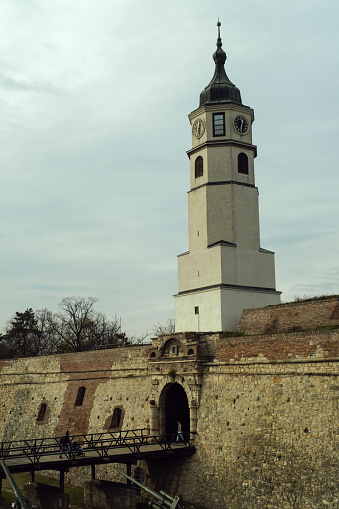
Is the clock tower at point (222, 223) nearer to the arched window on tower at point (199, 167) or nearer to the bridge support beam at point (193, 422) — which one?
the arched window on tower at point (199, 167)

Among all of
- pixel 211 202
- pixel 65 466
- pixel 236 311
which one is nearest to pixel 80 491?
pixel 65 466

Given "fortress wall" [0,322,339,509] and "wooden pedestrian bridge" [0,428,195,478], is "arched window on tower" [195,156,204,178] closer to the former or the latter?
"fortress wall" [0,322,339,509]

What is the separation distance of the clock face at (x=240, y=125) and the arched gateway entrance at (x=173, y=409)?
48.8 feet

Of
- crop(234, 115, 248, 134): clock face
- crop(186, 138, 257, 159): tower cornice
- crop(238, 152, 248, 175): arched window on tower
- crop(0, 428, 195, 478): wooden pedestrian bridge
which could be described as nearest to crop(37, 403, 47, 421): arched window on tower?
crop(0, 428, 195, 478): wooden pedestrian bridge

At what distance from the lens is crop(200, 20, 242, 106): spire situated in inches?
1226

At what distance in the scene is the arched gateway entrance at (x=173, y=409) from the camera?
2639 cm

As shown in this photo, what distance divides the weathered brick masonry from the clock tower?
97.9 inches

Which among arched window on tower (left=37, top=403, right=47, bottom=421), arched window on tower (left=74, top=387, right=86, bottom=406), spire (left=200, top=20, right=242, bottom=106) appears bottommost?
arched window on tower (left=37, top=403, right=47, bottom=421)

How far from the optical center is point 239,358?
22828 millimetres

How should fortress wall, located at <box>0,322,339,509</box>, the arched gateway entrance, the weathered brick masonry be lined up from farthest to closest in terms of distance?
the arched gateway entrance → the weathered brick masonry → fortress wall, located at <box>0,322,339,509</box>

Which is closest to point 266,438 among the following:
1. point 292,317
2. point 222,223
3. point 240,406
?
point 240,406

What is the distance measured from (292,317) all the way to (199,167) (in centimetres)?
1093

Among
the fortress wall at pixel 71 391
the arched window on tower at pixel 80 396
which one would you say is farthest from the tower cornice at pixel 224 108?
the arched window on tower at pixel 80 396

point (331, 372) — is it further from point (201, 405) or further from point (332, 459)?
point (201, 405)
